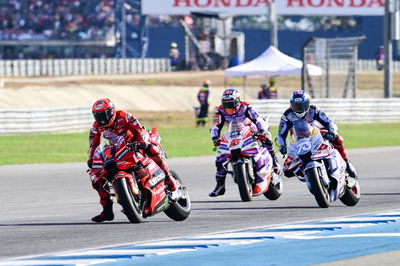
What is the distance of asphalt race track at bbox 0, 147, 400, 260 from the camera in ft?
35.3

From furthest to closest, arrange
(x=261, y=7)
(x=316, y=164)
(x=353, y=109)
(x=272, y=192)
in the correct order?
(x=261, y=7) < (x=353, y=109) < (x=272, y=192) < (x=316, y=164)

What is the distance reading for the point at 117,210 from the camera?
14.1 m

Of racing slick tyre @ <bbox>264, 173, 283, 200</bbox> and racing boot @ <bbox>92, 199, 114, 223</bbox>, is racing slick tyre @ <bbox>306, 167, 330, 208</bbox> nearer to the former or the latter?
racing slick tyre @ <bbox>264, 173, 283, 200</bbox>

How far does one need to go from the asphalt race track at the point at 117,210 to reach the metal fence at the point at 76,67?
4183 centimetres

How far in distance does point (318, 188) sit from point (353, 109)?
2625 centimetres

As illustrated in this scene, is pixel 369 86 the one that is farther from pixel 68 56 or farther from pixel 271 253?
pixel 271 253

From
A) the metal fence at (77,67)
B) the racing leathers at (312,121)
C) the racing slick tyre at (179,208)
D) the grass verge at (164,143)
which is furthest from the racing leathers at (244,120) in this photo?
the metal fence at (77,67)

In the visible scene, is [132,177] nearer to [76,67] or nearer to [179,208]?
[179,208]

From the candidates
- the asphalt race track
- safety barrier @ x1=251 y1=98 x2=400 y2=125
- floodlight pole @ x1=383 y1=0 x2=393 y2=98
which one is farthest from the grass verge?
floodlight pole @ x1=383 y1=0 x2=393 y2=98

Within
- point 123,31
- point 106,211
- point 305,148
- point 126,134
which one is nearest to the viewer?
point 126,134

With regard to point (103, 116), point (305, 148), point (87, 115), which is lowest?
point (87, 115)

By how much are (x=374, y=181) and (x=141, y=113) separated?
1164 inches

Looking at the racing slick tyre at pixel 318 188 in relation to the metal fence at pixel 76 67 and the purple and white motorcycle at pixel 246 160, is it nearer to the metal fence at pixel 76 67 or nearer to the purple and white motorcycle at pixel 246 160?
the purple and white motorcycle at pixel 246 160

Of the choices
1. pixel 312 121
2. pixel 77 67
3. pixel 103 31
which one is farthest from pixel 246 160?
pixel 103 31
